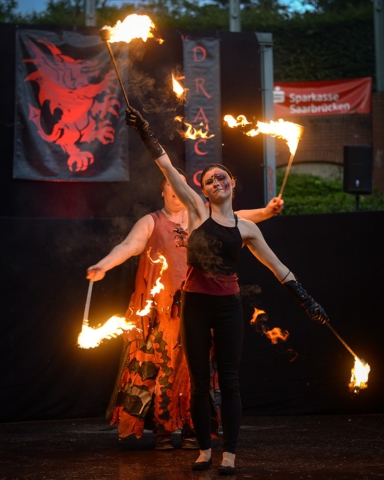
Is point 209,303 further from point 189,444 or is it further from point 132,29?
point 132,29

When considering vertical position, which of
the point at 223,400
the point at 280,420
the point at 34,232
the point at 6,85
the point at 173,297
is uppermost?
the point at 6,85

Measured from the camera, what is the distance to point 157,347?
5211mm

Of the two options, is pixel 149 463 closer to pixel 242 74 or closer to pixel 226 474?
pixel 226 474

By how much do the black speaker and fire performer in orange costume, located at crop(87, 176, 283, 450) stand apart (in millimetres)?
3984

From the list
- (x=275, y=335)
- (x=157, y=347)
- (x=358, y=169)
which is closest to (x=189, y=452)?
(x=157, y=347)

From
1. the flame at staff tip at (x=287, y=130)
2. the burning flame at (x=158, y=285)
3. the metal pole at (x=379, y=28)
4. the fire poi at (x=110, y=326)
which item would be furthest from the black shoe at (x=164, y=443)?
the metal pole at (x=379, y=28)

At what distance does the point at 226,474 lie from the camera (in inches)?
169

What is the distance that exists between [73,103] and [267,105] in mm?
2103

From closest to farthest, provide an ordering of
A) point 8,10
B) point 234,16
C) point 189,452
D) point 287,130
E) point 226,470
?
point 226,470 < point 189,452 < point 287,130 < point 234,16 < point 8,10

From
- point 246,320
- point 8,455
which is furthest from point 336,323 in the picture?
point 8,455

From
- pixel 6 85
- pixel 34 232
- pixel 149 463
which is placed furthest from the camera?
pixel 6 85

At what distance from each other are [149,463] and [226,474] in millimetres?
594

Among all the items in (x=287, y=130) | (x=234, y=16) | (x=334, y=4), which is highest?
(x=334, y=4)

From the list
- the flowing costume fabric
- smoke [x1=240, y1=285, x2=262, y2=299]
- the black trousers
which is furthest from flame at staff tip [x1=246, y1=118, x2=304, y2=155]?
smoke [x1=240, y1=285, x2=262, y2=299]
